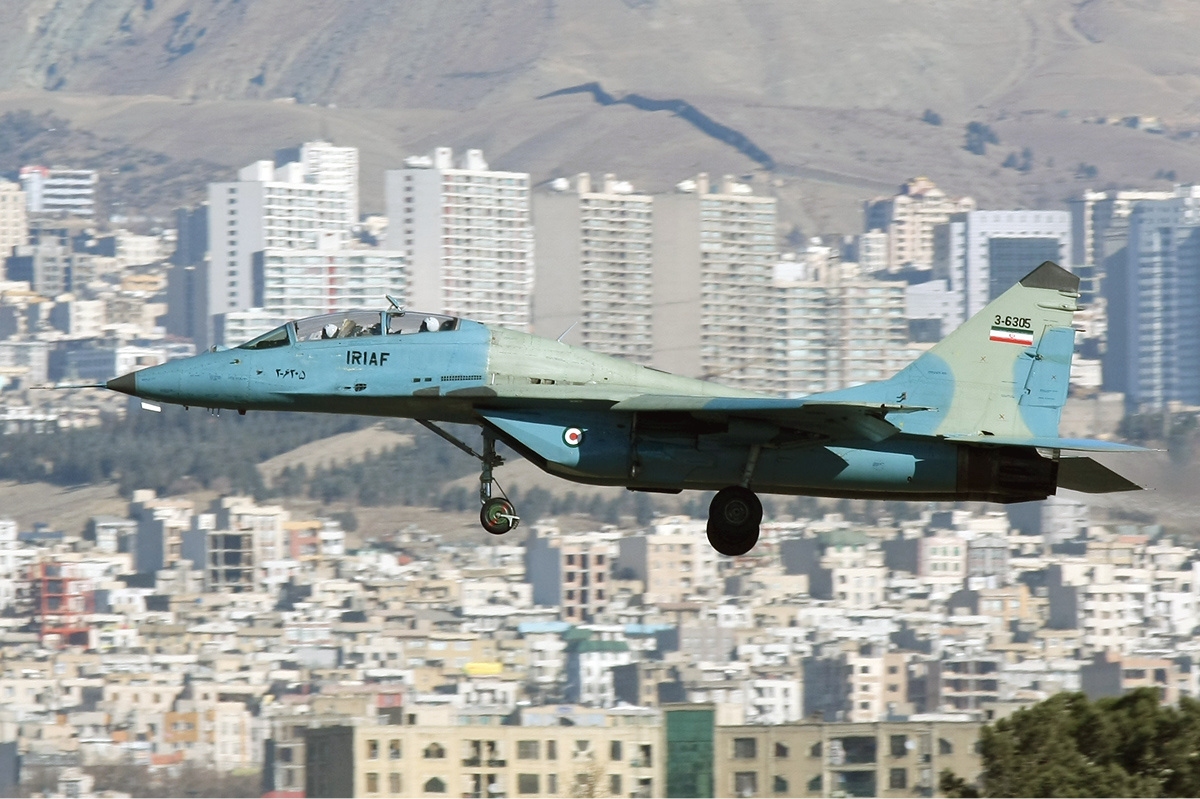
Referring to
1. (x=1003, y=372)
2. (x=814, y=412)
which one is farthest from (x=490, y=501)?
(x=1003, y=372)

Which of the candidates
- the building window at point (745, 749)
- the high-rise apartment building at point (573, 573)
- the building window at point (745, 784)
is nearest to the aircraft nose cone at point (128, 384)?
the building window at point (745, 784)

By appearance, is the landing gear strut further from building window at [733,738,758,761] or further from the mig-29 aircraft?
building window at [733,738,758,761]

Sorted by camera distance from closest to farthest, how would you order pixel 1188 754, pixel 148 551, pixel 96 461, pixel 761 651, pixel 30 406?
pixel 1188 754, pixel 761 651, pixel 148 551, pixel 96 461, pixel 30 406

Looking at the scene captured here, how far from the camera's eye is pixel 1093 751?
27359 mm

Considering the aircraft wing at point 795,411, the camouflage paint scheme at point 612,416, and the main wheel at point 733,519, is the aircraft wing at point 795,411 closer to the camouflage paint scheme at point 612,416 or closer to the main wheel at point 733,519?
the camouflage paint scheme at point 612,416

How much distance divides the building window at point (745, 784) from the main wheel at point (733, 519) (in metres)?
34.9

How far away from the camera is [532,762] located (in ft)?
204

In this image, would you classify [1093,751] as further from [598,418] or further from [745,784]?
[745,784]

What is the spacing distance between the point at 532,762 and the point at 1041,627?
64.5 metres

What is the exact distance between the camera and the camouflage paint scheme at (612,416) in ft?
74.5

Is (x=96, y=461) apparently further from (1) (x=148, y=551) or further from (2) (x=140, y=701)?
(2) (x=140, y=701)

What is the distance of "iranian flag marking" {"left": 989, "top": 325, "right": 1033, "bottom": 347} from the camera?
24562 mm

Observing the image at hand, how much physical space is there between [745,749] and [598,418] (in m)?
37.7

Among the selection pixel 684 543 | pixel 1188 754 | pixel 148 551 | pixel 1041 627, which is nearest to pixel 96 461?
pixel 148 551
